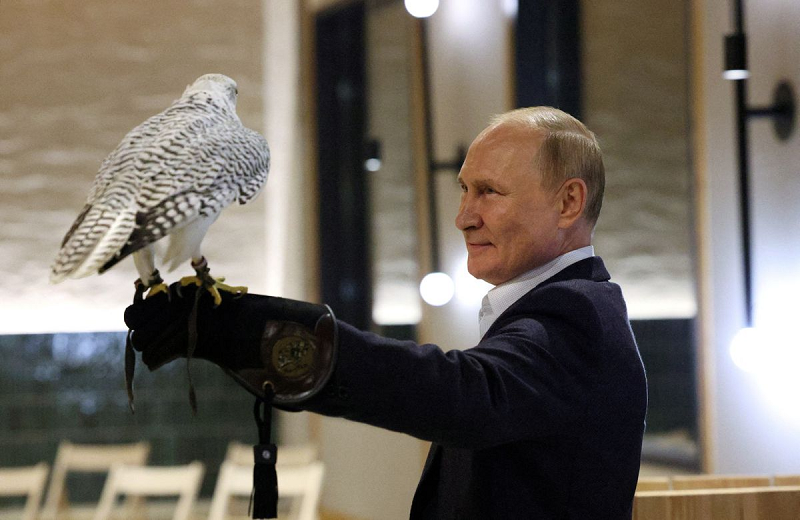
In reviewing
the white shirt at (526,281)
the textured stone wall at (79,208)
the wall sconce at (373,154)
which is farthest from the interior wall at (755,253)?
the textured stone wall at (79,208)

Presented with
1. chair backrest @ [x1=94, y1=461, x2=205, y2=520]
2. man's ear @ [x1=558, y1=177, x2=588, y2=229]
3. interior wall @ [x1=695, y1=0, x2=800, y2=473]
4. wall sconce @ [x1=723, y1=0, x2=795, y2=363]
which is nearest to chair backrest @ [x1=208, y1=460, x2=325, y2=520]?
chair backrest @ [x1=94, y1=461, x2=205, y2=520]

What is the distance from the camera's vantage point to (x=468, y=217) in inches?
39.2

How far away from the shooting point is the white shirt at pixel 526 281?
3.23 feet

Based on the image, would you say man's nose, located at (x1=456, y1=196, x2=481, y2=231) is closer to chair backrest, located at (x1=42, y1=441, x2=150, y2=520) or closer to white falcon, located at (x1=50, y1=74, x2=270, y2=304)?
white falcon, located at (x1=50, y1=74, x2=270, y2=304)

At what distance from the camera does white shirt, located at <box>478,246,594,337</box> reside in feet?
3.23

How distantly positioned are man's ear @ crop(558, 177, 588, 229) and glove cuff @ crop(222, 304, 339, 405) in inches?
12.7

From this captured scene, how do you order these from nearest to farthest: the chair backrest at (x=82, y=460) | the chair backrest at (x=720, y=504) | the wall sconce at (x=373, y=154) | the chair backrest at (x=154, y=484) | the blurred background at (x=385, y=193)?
the chair backrest at (x=720, y=504) < the blurred background at (x=385, y=193) < the chair backrest at (x=154, y=484) < the chair backrest at (x=82, y=460) < the wall sconce at (x=373, y=154)

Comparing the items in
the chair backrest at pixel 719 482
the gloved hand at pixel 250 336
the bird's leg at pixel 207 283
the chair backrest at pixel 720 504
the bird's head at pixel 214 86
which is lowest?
the chair backrest at pixel 719 482

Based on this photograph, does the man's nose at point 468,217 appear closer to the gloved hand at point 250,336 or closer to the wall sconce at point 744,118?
the gloved hand at point 250,336

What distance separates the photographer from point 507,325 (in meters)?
0.90

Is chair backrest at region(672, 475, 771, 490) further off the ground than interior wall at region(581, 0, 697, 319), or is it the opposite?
interior wall at region(581, 0, 697, 319)

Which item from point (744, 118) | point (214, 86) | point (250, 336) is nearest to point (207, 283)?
point (250, 336)

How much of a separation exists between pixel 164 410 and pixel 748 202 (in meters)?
3.05

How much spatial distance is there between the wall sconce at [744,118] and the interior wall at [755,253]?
0.10ft
